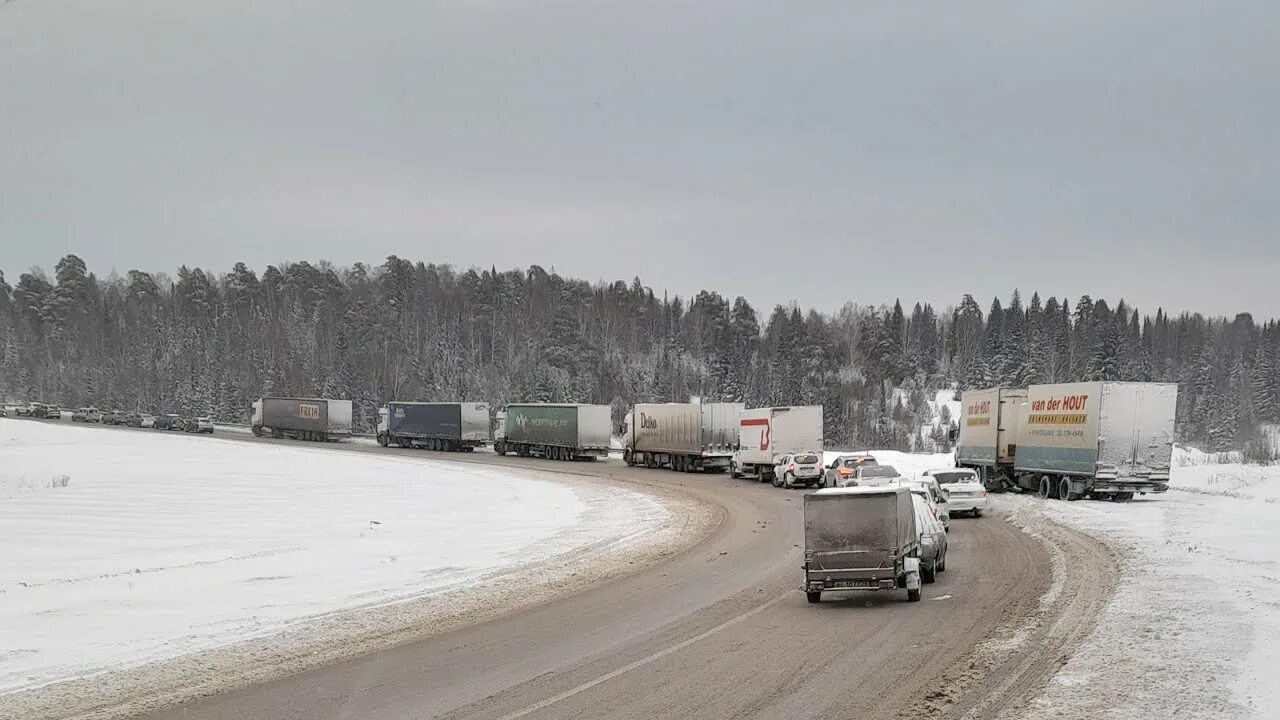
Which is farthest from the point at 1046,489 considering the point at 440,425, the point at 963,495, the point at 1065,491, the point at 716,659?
the point at 440,425

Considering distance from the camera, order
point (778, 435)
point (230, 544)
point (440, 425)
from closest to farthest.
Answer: point (230, 544), point (778, 435), point (440, 425)

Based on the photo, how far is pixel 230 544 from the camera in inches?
1001

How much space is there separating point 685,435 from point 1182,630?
48.5 metres

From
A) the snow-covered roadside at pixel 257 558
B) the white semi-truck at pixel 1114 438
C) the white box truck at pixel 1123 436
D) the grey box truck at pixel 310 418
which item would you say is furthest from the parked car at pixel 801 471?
the grey box truck at pixel 310 418

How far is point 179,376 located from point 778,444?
5131 inches

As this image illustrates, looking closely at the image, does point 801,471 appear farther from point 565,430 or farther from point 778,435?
point 565,430

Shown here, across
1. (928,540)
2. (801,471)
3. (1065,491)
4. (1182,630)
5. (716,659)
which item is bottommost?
(801,471)

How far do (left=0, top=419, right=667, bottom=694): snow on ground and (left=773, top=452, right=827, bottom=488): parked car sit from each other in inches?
308

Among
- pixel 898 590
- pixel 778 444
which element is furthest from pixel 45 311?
pixel 898 590

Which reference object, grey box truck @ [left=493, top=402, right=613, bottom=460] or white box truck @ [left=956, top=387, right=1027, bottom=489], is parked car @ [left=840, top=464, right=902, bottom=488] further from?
grey box truck @ [left=493, top=402, right=613, bottom=460]

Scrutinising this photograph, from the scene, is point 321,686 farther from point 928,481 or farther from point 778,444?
point 778,444

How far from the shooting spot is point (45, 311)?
188875 mm

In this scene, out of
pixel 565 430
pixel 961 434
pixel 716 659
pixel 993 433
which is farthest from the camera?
pixel 565 430

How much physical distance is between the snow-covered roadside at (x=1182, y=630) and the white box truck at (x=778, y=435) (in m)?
22.2
